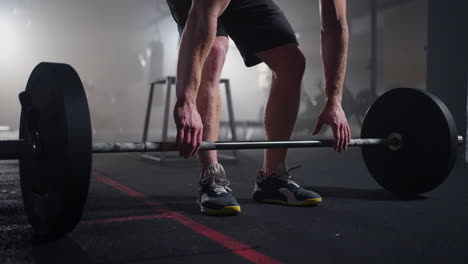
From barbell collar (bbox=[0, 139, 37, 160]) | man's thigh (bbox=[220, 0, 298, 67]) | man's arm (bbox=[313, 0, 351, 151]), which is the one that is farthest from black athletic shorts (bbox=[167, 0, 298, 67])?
barbell collar (bbox=[0, 139, 37, 160])

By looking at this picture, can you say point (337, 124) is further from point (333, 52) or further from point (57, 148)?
point (57, 148)

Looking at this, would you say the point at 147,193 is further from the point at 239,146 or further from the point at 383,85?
the point at 383,85

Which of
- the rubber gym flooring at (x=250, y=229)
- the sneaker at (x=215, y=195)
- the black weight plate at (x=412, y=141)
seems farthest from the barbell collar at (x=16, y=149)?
the black weight plate at (x=412, y=141)

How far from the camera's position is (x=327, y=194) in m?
1.59

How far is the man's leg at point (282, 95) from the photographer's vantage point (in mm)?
1437

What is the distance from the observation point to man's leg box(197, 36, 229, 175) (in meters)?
1.32

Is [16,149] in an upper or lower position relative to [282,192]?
upper

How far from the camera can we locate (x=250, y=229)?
1083 millimetres

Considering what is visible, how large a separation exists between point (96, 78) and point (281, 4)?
3885 millimetres

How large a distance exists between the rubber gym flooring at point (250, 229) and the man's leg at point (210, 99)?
0.17 meters

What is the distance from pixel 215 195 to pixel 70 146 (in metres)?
0.51

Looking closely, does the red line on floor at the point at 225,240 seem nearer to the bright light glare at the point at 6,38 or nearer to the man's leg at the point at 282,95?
the man's leg at the point at 282,95

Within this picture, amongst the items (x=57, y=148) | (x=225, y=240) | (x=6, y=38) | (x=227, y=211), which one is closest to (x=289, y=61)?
(x=227, y=211)

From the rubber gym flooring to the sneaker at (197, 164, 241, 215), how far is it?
0.03 metres
